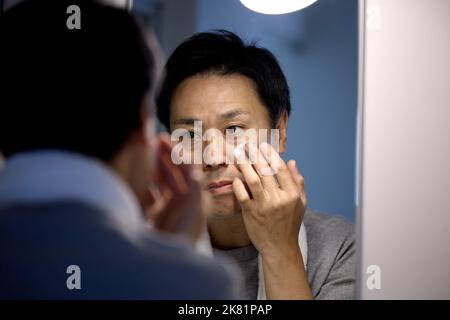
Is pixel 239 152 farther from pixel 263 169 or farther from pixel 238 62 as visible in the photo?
pixel 238 62

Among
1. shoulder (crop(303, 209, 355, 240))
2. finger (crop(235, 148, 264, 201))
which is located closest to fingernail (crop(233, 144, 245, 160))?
finger (crop(235, 148, 264, 201))

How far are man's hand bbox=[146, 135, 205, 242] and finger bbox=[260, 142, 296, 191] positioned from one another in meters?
0.14

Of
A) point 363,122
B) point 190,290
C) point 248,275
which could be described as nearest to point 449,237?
point 363,122

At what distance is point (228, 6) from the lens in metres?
0.75

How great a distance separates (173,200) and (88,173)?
0.13m

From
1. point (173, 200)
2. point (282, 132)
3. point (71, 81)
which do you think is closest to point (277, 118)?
point (282, 132)

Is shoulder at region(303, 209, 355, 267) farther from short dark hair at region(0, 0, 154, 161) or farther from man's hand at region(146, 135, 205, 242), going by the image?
short dark hair at region(0, 0, 154, 161)

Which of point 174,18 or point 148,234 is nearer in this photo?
point 148,234

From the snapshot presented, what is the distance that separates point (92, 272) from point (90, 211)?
13 cm

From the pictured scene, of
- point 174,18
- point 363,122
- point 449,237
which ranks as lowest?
point 449,237

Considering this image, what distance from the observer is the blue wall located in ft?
2.40

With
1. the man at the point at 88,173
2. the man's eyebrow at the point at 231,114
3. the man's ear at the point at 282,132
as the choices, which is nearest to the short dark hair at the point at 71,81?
the man at the point at 88,173

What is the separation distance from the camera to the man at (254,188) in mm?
702
